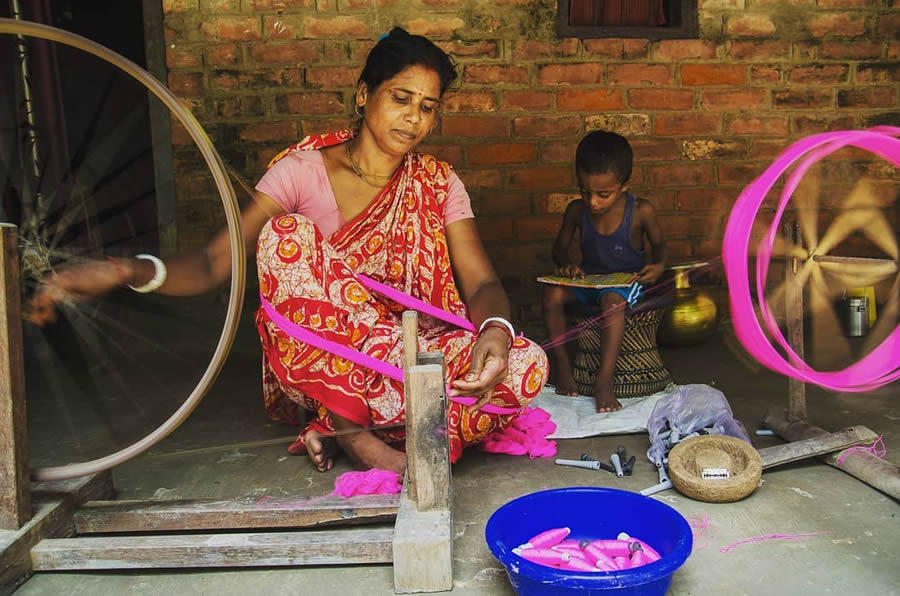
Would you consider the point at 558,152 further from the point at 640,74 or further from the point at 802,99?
the point at 802,99

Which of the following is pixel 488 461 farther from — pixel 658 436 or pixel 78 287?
pixel 78 287

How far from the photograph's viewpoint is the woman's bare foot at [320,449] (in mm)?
2164

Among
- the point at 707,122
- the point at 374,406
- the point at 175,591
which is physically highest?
the point at 707,122

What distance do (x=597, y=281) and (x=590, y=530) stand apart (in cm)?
127

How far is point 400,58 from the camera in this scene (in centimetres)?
211

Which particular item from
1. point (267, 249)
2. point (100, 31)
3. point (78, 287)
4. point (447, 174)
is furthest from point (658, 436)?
point (100, 31)

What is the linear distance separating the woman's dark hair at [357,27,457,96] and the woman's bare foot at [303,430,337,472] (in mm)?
959

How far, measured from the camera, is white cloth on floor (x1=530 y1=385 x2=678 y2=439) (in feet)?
8.00

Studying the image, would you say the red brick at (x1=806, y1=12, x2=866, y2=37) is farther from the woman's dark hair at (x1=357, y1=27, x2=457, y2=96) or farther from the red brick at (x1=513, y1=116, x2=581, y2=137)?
the woman's dark hair at (x1=357, y1=27, x2=457, y2=96)

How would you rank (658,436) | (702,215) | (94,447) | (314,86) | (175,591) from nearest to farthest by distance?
(175,591)
(658,436)
(94,447)
(314,86)
(702,215)

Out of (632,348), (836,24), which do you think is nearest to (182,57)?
(632,348)

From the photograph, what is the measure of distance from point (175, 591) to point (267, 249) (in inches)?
31.8

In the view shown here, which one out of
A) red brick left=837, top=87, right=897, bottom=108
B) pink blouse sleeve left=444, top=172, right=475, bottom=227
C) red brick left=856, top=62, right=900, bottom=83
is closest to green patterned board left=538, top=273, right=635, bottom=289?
pink blouse sleeve left=444, top=172, right=475, bottom=227

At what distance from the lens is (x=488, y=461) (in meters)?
2.21
